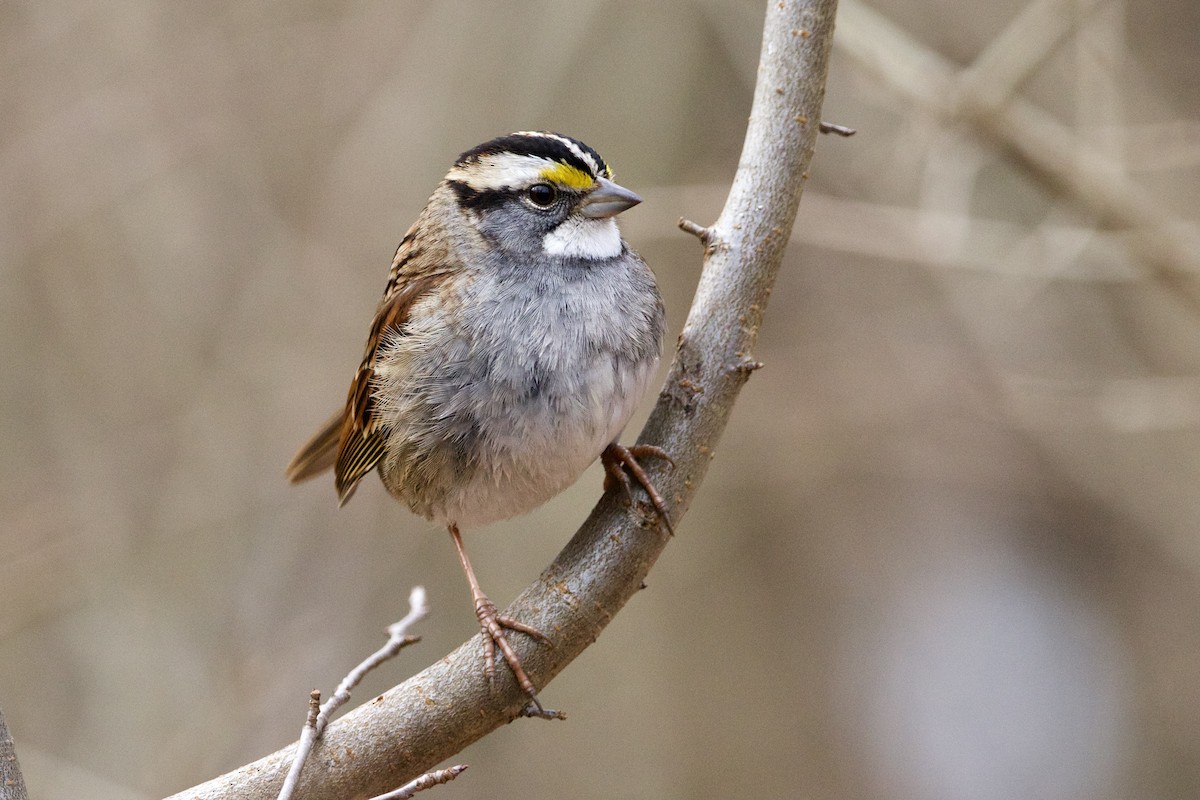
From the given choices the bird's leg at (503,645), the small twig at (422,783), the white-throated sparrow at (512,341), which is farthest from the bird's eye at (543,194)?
the small twig at (422,783)

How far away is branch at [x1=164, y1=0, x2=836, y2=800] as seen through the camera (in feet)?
8.72

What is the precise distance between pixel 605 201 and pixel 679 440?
0.88m

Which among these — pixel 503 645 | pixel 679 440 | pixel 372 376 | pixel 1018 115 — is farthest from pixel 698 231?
pixel 1018 115

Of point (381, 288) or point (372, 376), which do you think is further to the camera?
point (381, 288)

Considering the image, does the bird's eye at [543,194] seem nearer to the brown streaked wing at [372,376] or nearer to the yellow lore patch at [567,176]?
the yellow lore patch at [567,176]

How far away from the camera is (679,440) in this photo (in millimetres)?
2891

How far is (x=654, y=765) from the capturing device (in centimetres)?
718

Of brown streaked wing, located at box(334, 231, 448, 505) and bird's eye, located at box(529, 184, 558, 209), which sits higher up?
bird's eye, located at box(529, 184, 558, 209)

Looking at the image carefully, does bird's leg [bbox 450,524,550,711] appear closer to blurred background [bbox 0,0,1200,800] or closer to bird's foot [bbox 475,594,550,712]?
bird's foot [bbox 475,594,550,712]

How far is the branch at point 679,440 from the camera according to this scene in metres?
2.66

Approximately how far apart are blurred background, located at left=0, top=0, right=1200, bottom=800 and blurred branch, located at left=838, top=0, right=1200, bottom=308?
16 millimetres

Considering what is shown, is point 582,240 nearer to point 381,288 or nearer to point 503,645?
point 503,645

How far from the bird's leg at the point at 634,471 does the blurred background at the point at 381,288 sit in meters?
2.57

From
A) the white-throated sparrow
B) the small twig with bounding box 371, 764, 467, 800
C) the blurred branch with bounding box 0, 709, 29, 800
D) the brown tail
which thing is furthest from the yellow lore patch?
the blurred branch with bounding box 0, 709, 29, 800
